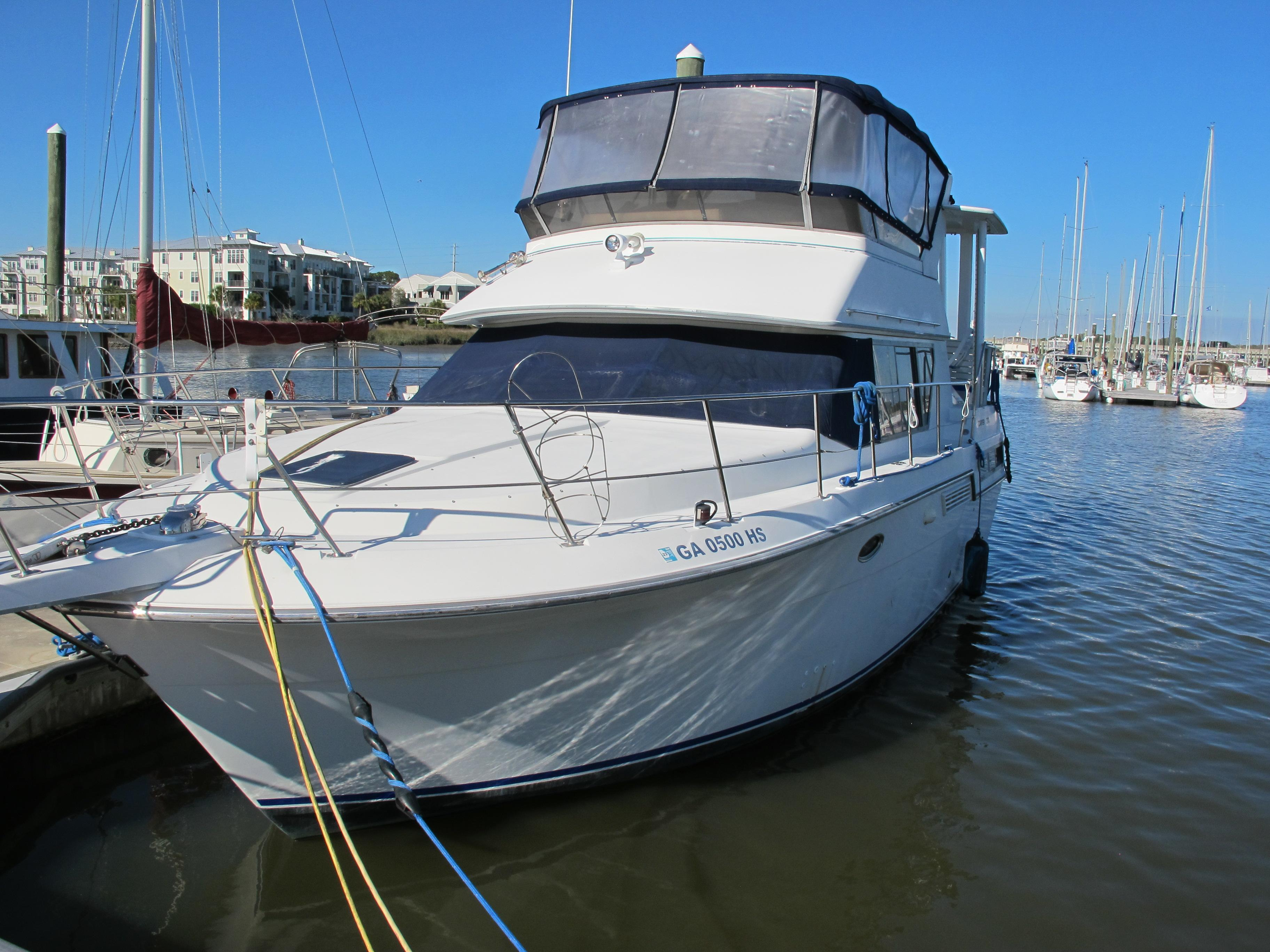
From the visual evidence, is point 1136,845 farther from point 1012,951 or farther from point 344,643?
point 344,643

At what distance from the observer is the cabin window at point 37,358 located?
1364 cm

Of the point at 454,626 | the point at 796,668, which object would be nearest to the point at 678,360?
the point at 796,668

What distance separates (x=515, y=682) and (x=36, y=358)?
13.6 meters

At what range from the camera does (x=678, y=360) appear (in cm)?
551

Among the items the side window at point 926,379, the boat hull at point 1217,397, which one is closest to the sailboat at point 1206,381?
the boat hull at point 1217,397

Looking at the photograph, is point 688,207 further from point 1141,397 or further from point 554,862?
point 1141,397

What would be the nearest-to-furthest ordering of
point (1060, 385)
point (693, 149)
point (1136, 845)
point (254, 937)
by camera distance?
point (254, 937)
point (1136, 845)
point (693, 149)
point (1060, 385)

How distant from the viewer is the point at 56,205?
15914mm

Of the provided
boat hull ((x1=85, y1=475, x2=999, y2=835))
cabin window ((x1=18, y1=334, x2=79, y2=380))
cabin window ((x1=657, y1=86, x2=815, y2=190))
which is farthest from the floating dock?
boat hull ((x1=85, y1=475, x2=999, y2=835))

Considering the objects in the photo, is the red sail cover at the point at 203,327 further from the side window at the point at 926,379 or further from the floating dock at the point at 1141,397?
the floating dock at the point at 1141,397

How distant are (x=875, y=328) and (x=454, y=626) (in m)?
3.55

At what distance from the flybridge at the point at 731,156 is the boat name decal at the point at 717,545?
2.73m

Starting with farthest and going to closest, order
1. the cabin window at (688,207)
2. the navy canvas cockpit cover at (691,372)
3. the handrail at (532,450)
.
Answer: the cabin window at (688,207), the navy canvas cockpit cover at (691,372), the handrail at (532,450)

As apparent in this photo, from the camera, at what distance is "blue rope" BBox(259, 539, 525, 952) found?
3.17 meters
